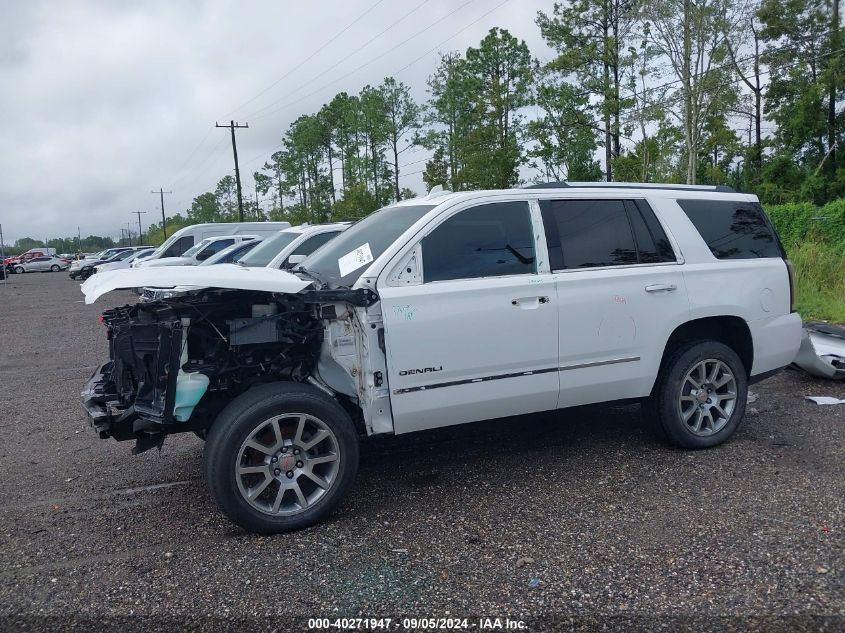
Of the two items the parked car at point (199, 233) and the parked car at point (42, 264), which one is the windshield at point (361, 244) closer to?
the parked car at point (199, 233)

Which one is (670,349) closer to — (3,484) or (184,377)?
(184,377)

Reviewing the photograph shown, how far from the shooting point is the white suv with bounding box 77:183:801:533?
12.8ft

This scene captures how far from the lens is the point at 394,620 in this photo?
120 inches

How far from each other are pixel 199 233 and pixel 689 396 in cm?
2072

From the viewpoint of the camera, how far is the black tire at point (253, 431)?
3736mm

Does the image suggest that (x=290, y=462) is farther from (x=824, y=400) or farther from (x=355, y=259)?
(x=824, y=400)

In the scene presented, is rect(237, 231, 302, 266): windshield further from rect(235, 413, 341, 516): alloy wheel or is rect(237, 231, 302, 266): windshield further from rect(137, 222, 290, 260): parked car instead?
rect(137, 222, 290, 260): parked car

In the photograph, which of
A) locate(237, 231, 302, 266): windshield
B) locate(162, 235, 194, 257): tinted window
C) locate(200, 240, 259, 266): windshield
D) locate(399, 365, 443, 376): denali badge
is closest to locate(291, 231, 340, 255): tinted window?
locate(237, 231, 302, 266): windshield

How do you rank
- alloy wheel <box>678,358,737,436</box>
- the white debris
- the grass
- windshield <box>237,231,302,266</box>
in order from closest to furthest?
alloy wheel <box>678,358,737,436</box>, the white debris, the grass, windshield <box>237,231,302,266</box>

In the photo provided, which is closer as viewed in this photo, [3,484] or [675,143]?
[3,484]

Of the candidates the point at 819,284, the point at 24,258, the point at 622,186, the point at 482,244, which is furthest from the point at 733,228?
the point at 24,258

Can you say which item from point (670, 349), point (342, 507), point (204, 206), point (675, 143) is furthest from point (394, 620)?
point (204, 206)

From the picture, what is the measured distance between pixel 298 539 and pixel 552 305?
2121mm

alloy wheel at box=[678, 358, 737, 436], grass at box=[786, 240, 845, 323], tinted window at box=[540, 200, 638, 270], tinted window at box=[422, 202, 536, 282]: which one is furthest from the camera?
grass at box=[786, 240, 845, 323]
